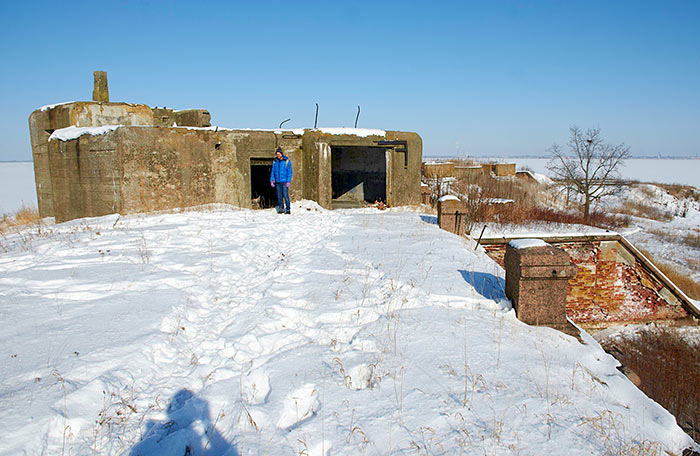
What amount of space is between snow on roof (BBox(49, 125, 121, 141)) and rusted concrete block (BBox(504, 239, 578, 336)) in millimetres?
10651

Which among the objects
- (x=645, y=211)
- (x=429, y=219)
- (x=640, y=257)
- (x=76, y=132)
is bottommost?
(x=645, y=211)

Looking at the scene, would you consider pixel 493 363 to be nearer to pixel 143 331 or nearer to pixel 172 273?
pixel 143 331

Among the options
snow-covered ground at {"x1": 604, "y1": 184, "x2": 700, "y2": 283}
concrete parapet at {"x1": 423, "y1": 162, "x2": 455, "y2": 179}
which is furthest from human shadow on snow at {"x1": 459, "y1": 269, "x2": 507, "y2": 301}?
concrete parapet at {"x1": 423, "y1": 162, "x2": 455, "y2": 179}

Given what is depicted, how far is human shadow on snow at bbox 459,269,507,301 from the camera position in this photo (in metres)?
5.67

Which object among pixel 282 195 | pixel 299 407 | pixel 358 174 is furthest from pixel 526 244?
pixel 358 174

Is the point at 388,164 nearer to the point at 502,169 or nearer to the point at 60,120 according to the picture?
the point at 60,120

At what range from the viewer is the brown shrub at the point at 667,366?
23.6ft

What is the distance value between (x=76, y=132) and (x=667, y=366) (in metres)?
15.2

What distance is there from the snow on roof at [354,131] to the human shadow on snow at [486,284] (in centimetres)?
838

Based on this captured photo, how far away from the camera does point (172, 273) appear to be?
6.00 metres

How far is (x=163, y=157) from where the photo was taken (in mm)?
11781

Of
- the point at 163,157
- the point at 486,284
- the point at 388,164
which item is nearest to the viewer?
the point at 486,284

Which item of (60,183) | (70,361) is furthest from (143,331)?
(60,183)

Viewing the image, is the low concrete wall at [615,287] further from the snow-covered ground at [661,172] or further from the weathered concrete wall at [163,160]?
the snow-covered ground at [661,172]
